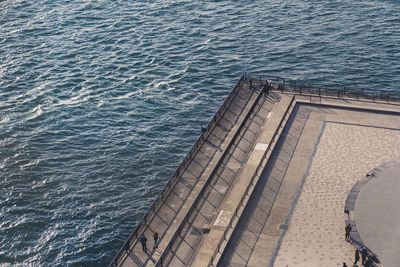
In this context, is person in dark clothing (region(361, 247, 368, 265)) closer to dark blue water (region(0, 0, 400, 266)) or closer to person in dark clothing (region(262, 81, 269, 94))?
dark blue water (region(0, 0, 400, 266))

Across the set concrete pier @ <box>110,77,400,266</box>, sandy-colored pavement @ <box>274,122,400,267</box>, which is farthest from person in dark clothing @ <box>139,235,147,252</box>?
sandy-colored pavement @ <box>274,122,400,267</box>

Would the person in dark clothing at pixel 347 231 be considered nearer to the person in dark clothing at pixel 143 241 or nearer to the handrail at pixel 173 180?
the person in dark clothing at pixel 143 241

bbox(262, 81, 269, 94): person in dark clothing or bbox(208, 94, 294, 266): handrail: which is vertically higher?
bbox(262, 81, 269, 94): person in dark clothing

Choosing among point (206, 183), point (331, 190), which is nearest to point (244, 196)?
point (206, 183)

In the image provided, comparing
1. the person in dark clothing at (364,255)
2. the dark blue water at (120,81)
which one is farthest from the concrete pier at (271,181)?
the dark blue water at (120,81)

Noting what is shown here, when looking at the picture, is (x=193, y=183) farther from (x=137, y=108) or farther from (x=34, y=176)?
(x=137, y=108)

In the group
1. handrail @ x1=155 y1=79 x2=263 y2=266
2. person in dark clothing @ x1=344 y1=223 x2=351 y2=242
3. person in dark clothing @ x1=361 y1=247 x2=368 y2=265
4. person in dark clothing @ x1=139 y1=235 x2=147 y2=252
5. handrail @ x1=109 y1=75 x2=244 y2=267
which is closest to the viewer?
person in dark clothing @ x1=361 y1=247 x2=368 y2=265
